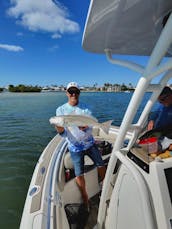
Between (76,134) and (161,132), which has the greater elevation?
(161,132)

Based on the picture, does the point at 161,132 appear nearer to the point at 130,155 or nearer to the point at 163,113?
the point at 130,155

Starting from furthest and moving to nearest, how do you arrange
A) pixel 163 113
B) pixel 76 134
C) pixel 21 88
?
pixel 21 88 < pixel 76 134 < pixel 163 113

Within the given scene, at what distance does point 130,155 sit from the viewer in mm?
1144

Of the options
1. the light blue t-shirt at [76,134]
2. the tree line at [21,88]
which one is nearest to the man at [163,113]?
the light blue t-shirt at [76,134]

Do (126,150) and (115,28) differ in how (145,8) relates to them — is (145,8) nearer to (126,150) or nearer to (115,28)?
(115,28)

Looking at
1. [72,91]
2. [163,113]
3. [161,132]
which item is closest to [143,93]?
[161,132]

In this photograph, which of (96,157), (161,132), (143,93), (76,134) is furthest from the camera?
(96,157)

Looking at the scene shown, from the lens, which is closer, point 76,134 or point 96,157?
point 76,134

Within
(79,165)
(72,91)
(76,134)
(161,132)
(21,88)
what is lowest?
(21,88)

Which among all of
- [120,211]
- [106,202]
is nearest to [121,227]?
[120,211]

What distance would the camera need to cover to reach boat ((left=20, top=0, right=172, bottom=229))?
83 cm

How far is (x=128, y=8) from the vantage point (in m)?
0.99

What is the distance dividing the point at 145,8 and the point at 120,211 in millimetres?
1066

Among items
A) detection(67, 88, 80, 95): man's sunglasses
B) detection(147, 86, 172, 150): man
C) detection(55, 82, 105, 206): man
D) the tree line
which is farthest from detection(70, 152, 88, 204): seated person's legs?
the tree line
